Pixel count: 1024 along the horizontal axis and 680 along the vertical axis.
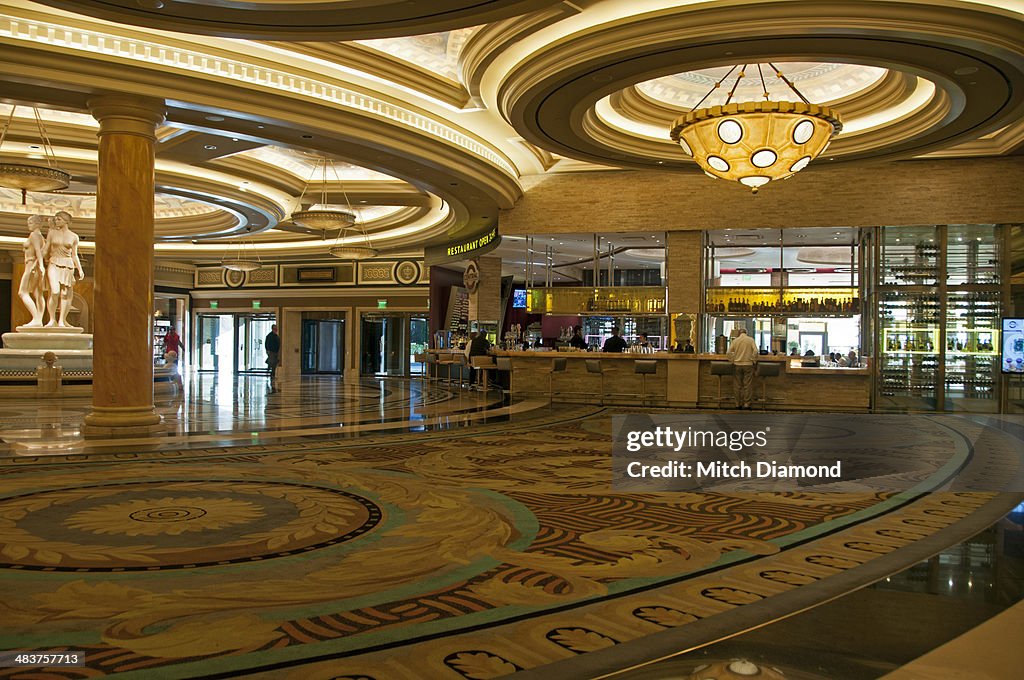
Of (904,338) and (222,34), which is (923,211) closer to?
→ (904,338)

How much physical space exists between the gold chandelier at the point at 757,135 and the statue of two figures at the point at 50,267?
1134 centimetres

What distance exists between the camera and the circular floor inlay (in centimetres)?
375

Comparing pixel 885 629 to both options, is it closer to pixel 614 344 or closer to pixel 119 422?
pixel 119 422

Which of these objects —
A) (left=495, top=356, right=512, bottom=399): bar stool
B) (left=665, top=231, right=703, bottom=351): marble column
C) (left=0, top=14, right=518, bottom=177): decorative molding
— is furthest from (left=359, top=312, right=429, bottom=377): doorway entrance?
(left=0, top=14, right=518, bottom=177): decorative molding

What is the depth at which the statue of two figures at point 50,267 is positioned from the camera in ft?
47.1

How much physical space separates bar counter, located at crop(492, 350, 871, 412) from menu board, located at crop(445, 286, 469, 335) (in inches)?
288

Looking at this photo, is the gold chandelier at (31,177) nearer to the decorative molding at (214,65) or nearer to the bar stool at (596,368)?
the decorative molding at (214,65)

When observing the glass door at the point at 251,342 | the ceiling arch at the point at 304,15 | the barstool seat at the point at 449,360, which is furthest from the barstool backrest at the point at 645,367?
the glass door at the point at 251,342

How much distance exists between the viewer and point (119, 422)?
845 centimetres

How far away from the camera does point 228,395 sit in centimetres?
1458

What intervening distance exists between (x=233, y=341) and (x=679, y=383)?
57.3 ft

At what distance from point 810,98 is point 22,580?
11317mm

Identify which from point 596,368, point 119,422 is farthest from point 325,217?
point 119,422

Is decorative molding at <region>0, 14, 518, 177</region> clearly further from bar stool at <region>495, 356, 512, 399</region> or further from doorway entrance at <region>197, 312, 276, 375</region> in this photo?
doorway entrance at <region>197, 312, 276, 375</region>
